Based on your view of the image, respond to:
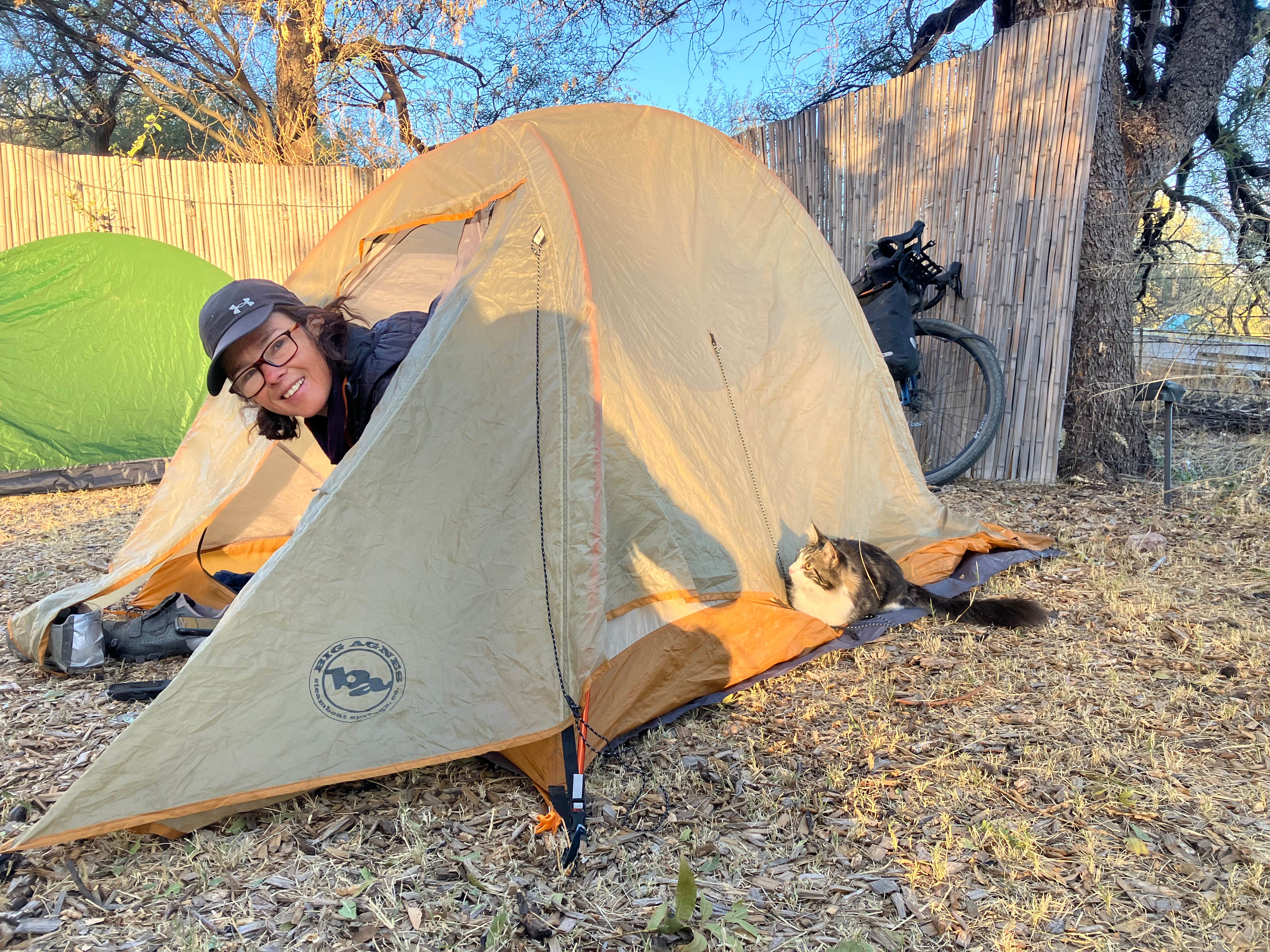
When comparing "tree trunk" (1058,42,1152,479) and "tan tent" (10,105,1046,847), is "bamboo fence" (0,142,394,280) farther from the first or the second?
"tree trunk" (1058,42,1152,479)

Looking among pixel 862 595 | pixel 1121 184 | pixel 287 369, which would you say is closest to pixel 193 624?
pixel 287 369

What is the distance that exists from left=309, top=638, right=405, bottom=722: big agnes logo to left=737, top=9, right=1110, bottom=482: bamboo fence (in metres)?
4.37

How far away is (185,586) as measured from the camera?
353 centimetres

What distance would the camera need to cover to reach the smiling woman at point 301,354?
7.79 feet

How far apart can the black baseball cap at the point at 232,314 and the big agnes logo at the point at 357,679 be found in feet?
3.30

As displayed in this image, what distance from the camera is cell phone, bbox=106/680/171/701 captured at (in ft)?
8.62

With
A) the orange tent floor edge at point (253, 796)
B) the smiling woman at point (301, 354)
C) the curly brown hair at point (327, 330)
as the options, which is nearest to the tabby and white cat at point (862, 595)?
the orange tent floor edge at point (253, 796)

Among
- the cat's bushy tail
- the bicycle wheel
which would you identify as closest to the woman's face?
the cat's bushy tail

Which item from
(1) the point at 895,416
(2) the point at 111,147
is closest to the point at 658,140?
(1) the point at 895,416

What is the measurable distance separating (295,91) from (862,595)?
8.99m

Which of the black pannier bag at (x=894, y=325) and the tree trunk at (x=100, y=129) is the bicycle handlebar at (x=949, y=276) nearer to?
the black pannier bag at (x=894, y=325)

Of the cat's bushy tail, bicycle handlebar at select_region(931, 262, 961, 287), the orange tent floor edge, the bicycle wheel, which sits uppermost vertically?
bicycle handlebar at select_region(931, 262, 961, 287)

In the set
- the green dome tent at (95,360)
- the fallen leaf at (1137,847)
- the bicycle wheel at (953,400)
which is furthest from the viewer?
the green dome tent at (95,360)

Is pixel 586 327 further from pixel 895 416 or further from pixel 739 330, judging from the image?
pixel 895 416
